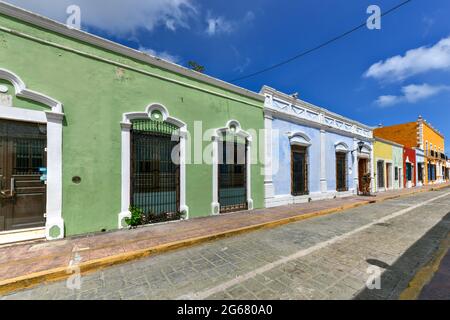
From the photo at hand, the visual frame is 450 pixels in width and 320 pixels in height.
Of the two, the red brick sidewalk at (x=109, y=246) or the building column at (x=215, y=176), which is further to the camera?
the building column at (x=215, y=176)

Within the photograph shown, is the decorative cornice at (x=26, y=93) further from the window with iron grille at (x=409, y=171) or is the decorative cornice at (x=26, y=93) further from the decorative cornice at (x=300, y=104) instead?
the window with iron grille at (x=409, y=171)

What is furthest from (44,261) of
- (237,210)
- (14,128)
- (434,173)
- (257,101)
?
(434,173)

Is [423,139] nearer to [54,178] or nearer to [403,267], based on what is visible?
[403,267]

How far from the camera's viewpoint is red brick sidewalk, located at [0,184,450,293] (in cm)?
346

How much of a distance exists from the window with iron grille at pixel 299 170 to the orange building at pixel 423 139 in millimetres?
22341

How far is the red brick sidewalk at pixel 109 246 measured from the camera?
11.3ft

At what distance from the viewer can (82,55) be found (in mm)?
5293

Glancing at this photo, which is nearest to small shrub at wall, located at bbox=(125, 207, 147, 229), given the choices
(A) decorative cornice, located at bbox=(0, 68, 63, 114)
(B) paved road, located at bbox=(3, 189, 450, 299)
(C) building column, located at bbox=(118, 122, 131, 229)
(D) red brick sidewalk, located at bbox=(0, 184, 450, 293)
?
(C) building column, located at bbox=(118, 122, 131, 229)

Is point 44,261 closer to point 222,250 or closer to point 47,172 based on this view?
point 47,172

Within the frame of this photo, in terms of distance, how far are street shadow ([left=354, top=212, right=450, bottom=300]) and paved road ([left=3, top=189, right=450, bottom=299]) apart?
0.01m

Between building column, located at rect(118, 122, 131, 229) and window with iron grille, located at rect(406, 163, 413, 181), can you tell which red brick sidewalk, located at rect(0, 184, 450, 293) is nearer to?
building column, located at rect(118, 122, 131, 229)

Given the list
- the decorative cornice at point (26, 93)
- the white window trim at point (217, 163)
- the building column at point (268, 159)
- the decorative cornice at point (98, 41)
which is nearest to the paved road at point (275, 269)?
the white window trim at point (217, 163)

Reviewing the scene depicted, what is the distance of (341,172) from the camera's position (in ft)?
44.2

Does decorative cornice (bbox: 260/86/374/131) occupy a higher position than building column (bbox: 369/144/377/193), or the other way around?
decorative cornice (bbox: 260/86/374/131)
